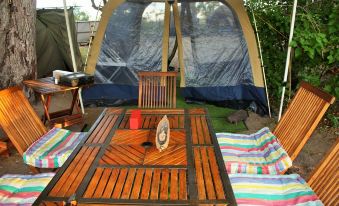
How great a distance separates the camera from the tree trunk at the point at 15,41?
4316mm

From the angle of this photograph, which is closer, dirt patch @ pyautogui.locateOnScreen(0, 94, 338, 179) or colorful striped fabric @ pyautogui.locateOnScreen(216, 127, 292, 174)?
colorful striped fabric @ pyautogui.locateOnScreen(216, 127, 292, 174)

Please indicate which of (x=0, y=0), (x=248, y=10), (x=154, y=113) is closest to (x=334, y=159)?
(x=154, y=113)

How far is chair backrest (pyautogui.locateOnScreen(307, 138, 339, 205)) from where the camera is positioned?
1787 millimetres

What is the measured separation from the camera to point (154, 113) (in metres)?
2.56

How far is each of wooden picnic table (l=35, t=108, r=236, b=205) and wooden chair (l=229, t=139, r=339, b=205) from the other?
1.06 ft

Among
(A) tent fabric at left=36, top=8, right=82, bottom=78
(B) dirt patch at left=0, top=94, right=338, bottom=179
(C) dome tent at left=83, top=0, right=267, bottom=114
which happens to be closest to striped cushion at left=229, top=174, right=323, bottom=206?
(B) dirt patch at left=0, top=94, right=338, bottom=179

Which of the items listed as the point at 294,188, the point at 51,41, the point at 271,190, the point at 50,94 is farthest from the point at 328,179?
the point at 51,41

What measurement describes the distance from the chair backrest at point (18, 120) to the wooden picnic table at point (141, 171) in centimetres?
66

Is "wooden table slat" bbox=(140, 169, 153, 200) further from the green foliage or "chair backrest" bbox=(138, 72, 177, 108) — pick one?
the green foliage

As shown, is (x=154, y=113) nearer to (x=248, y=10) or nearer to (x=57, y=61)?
(x=248, y=10)

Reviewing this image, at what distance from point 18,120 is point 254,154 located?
1.94m

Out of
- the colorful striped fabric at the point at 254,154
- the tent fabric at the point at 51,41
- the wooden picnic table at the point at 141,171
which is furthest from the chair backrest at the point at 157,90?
the tent fabric at the point at 51,41

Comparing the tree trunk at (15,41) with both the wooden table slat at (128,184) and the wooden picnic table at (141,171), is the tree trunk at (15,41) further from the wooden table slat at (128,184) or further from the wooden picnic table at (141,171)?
the wooden table slat at (128,184)

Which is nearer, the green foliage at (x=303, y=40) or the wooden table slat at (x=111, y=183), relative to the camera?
the wooden table slat at (x=111, y=183)
